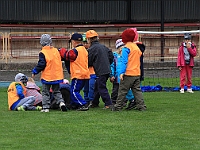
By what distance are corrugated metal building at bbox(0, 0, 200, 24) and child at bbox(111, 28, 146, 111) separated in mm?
16994

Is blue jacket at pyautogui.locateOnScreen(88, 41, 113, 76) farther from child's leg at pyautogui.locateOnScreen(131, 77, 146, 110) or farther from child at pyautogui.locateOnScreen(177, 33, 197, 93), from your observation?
child at pyautogui.locateOnScreen(177, 33, 197, 93)

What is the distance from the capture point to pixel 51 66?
42.0 feet

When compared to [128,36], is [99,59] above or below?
below

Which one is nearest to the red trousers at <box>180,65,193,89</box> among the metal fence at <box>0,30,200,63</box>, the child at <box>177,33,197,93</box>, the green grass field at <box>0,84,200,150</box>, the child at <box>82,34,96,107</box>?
the child at <box>177,33,197,93</box>

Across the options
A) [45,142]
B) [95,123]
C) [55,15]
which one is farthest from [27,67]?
[45,142]

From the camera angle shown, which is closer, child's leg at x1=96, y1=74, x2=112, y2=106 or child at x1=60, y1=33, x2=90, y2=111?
child at x1=60, y1=33, x2=90, y2=111

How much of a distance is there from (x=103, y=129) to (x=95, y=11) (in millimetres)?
19639

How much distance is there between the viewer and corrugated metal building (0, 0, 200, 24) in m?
29.5

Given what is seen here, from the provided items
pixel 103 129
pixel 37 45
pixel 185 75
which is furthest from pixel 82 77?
pixel 37 45

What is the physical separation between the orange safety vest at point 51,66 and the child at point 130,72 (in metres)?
1.24

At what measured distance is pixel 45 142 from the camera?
30.9ft

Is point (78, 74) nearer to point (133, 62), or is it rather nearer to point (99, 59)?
point (99, 59)

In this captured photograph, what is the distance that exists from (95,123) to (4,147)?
248 centimetres

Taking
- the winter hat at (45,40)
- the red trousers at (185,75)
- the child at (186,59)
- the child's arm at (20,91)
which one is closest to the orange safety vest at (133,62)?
the winter hat at (45,40)
